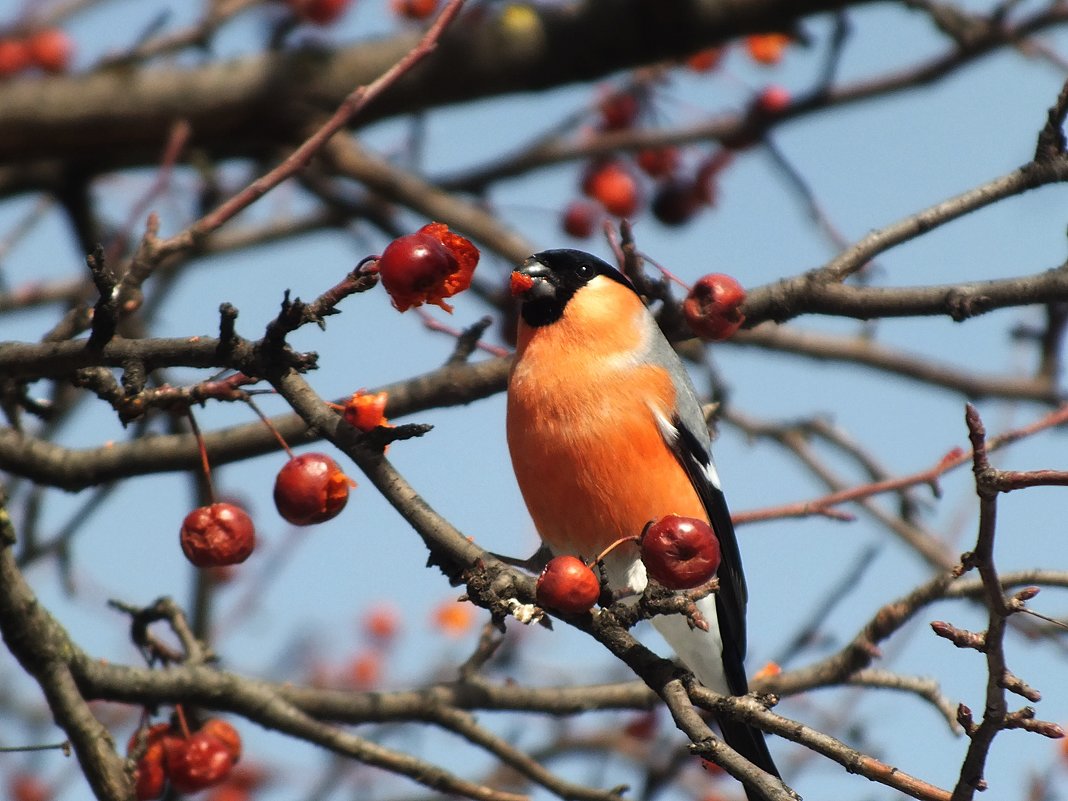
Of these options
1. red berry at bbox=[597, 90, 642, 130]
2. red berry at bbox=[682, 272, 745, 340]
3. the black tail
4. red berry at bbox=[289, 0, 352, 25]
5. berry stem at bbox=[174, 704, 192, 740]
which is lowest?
berry stem at bbox=[174, 704, 192, 740]

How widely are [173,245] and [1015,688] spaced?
2.19 meters

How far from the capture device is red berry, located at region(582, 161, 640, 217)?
6.48 meters

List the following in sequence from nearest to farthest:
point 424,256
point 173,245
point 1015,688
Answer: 1. point 1015,688
2. point 424,256
3. point 173,245

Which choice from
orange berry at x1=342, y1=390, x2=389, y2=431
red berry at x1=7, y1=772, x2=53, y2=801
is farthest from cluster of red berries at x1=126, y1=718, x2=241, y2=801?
red berry at x1=7, y1=772, x2=53, y2=801

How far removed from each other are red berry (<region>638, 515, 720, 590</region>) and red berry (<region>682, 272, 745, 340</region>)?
904 millimetres

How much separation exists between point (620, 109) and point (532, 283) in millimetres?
2749

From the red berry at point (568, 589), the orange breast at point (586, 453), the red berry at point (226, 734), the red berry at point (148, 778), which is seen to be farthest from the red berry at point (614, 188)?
the red berry at point (568, 589)

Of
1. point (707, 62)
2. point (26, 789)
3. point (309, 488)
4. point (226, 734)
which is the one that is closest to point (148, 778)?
point (226, 734)

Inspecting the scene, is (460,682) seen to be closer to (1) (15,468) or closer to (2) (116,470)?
(2) (116,470)

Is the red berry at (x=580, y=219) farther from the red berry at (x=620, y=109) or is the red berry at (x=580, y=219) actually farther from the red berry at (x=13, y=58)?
the red berry at (x=13, y=58)

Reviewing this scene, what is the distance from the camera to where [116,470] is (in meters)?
3.85

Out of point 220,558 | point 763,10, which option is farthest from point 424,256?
point 763,10

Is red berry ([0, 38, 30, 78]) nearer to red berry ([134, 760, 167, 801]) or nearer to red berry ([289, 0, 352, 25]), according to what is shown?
red berry ([289, 0, 352, 25])

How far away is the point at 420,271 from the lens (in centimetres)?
249
